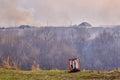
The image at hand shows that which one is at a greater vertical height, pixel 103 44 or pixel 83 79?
pixel 103 44

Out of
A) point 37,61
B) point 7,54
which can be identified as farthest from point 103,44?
point 7,54

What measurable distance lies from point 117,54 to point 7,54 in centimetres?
5495

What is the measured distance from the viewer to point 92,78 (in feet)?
129

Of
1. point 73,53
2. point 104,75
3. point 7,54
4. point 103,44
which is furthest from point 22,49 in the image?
point 104,75

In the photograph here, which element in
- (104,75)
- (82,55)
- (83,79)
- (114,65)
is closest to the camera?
(83,79)

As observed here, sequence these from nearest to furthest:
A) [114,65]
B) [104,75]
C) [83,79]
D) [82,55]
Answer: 1. [83,79]
2. [104,75]
3. [114,65]
4. [82,55]

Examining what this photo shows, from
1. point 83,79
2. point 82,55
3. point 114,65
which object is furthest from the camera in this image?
point 82,55

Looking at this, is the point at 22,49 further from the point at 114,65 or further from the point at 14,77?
the point at 14,77

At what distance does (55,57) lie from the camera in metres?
192

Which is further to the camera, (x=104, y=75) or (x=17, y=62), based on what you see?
(x=17, y=62)

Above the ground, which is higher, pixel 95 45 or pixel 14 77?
pixel 95 45

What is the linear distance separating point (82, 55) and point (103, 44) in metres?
14.5

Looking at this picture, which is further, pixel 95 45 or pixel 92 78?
pixel 95 45

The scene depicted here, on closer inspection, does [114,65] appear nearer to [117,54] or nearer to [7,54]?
[117,54]
